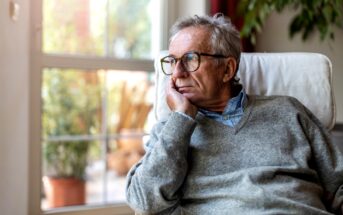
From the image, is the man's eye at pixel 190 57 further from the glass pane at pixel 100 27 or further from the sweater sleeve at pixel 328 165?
the glass pane at pixel 100 27

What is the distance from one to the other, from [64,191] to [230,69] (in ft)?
6.91

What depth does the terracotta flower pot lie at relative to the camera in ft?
10.6

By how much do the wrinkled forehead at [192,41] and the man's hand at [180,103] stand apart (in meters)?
0.13

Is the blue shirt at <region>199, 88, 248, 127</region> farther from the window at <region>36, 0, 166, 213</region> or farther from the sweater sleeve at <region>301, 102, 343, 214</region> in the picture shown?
the window at <region>36, 0, 166, 213</region>

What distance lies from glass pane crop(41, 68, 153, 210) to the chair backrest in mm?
1686

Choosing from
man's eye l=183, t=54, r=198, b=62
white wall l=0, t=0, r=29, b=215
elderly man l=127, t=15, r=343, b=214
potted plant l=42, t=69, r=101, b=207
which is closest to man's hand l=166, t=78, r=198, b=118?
elderly man l=127, t=15, r=343, b=214

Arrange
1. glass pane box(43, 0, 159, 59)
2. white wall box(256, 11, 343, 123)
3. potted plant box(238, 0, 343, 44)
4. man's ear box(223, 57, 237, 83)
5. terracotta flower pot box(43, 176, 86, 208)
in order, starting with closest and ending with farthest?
man's ear box(223, 57, 237, 83)
potted plant box(238, 0, 343, 44)
glass pane box(43, 0, 159, 59)
white wall box(256, 11, 343, 123)
terracotta flower pot box(43, 176, 86, 208)

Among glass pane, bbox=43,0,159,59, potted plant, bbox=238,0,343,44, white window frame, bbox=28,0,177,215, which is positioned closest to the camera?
white window frame, bbox=28,0,177,215

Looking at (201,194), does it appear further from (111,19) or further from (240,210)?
(111,19)

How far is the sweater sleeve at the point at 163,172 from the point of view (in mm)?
1293

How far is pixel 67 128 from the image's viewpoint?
Answer: 354cm

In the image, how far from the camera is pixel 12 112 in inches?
71.0

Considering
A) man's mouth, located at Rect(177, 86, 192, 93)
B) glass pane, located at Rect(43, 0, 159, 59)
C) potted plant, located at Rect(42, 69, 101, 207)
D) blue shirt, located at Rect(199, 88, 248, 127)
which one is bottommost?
potted plant, located at Rect(42, 69, 101, 207)

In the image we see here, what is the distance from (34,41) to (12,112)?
0.34 metres
